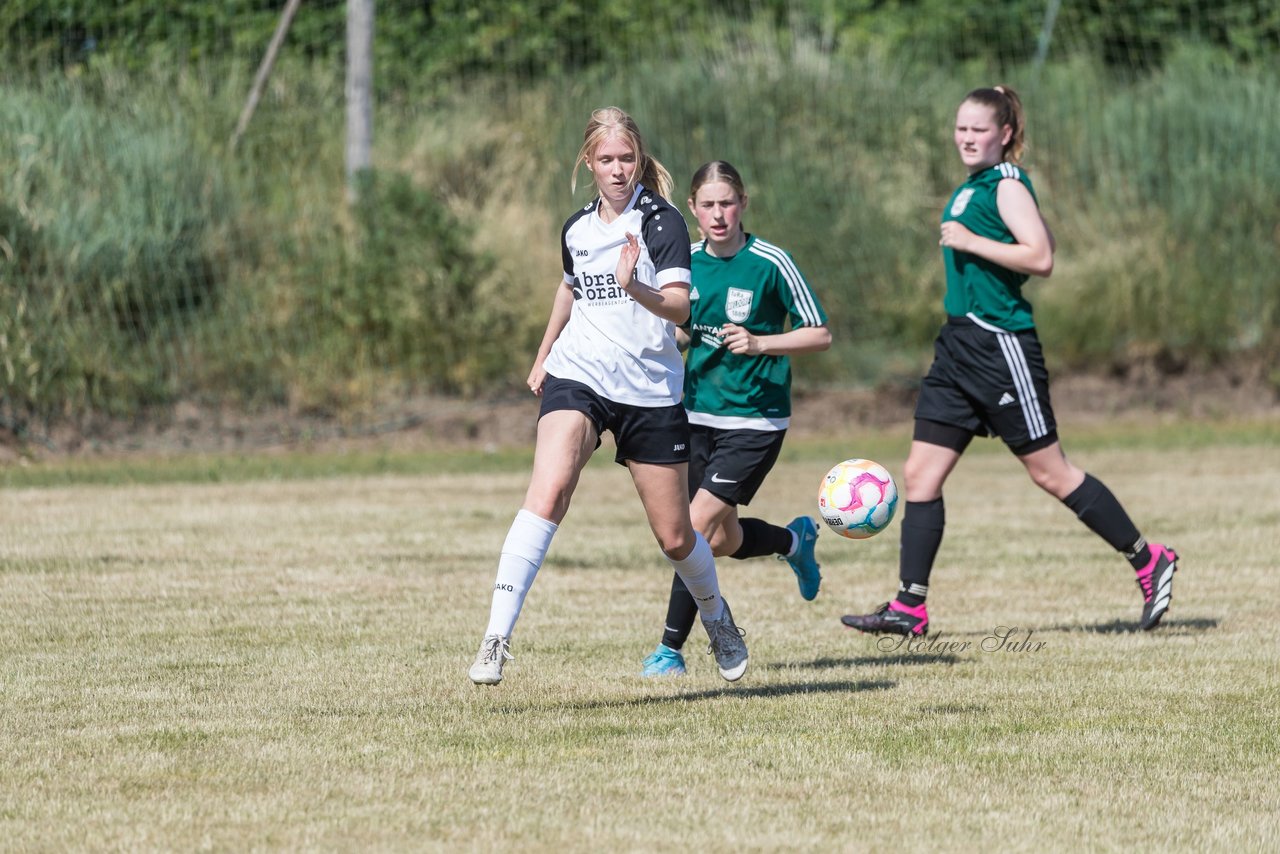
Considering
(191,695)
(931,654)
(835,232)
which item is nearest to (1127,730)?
(931,654)

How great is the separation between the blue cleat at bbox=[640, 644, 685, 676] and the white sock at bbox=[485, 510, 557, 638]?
95 cm

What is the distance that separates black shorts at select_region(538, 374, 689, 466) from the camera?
564 cm

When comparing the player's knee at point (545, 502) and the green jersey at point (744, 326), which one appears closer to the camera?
the player's knee at point (545, 502)

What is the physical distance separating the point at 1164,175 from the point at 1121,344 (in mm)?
1773

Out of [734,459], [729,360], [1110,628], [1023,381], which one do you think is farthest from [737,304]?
[1110,628]

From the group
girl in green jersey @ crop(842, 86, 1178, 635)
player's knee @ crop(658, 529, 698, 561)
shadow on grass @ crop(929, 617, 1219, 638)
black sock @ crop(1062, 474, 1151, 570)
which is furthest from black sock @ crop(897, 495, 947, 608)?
player's knee @ crop(658, 529, 698, 561)

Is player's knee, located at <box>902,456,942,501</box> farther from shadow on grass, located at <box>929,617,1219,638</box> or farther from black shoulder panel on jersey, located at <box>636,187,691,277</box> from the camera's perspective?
black shoulder panel on jersey, located at <box>636,187,691,277</box>

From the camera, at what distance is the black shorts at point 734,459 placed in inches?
256

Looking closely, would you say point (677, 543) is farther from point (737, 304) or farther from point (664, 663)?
point (737, 304)

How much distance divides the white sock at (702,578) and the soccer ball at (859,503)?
2.48ft

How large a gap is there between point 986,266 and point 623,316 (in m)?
2.03

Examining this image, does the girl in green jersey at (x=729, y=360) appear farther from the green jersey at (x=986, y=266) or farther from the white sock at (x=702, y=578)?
the green jersey at (x=986, y=266)

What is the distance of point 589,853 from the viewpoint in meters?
4.01

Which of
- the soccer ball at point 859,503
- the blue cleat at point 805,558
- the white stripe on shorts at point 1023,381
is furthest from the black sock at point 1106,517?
the blue cleat at point 805,558
